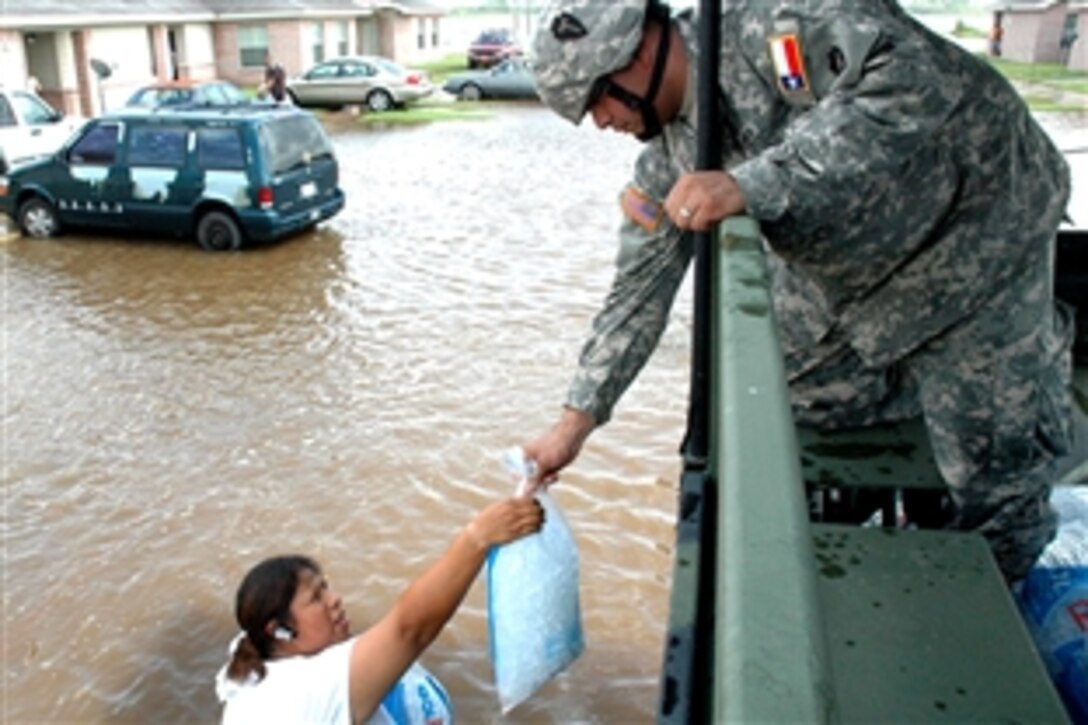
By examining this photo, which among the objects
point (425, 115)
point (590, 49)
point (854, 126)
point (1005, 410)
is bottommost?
point (425, 115)

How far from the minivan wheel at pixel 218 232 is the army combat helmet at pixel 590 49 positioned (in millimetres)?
Result: 10421

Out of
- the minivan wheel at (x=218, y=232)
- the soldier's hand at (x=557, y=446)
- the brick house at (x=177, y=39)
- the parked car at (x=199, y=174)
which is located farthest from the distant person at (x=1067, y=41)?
the soldier's hand at (x=557, y=446)

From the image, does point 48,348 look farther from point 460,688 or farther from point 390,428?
point 460,688

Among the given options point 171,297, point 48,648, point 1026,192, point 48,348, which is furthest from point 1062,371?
point 171,297

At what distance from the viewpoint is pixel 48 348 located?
902 cm

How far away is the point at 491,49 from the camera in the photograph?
3838cm

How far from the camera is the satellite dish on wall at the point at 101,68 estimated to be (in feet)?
78.0

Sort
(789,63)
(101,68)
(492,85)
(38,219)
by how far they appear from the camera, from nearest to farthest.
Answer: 1. (789,63)
2. (38,219)
3. (101,68)
4. (492,85)

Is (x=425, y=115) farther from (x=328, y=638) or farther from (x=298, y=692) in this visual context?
(x=298, y=692)

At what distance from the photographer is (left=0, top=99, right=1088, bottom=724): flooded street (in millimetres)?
4887

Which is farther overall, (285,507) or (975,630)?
(285,507)

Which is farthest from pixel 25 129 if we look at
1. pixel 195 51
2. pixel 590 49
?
pixel 195 51

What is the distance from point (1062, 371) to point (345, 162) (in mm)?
17749

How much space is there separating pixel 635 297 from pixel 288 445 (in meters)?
4.92
